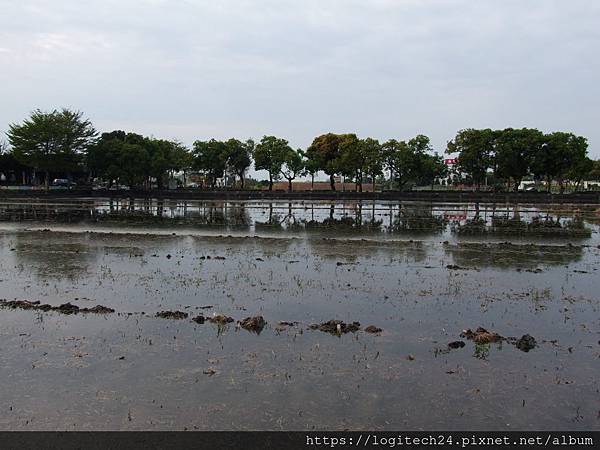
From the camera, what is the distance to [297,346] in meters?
7.98

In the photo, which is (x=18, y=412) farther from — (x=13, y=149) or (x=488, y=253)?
(x=13, y=149)

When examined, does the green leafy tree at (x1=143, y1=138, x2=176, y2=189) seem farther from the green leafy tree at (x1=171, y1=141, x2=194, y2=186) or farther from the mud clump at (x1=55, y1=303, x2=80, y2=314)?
the mud clump at (x1=55, y1=303, x2=80, y2=314)

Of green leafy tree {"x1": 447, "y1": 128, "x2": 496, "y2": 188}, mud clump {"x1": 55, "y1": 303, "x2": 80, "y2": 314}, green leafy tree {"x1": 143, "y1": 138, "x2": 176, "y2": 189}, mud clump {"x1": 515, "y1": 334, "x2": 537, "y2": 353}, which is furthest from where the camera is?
green leafy tree {"x1": 143, "y1": 138, "x2": 176, "y2": 189}

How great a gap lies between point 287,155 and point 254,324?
73460 millimetres

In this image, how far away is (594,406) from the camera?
601 centimetres

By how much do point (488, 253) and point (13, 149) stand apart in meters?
76.4


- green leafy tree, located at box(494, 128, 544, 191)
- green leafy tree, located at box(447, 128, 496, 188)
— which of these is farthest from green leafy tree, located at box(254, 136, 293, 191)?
green leafy tree, located at box(494, 128, 544, 191)

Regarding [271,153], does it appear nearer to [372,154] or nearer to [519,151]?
[372,154]

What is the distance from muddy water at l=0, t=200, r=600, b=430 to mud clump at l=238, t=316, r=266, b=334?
0.22 meters

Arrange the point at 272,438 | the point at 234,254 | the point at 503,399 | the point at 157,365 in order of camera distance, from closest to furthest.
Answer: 1. the point at 272,438
2. the point at 503,399
3. the point at 157,365
4. the point at 234,254

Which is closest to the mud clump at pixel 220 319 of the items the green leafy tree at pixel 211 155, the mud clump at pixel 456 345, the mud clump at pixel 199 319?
the mud clump at pixel 199 319

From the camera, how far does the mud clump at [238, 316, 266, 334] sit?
8758 millimetres

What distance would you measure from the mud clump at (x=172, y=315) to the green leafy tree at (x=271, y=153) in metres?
71.9

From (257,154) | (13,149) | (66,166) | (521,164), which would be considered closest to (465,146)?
(521,164)
